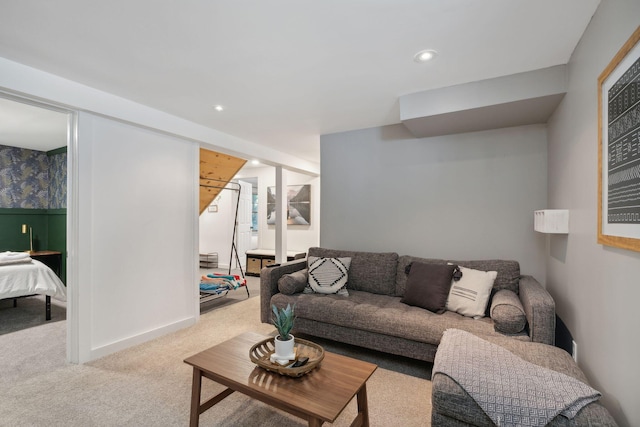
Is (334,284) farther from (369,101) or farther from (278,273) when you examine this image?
(369,101)

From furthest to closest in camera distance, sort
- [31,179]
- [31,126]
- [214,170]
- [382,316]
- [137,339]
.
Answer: [31,179] < [214,170] < [31,126] < [137,339] < [382,316]

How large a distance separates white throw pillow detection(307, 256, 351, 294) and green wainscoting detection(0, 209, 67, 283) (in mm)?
4377

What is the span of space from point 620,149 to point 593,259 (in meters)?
0.66

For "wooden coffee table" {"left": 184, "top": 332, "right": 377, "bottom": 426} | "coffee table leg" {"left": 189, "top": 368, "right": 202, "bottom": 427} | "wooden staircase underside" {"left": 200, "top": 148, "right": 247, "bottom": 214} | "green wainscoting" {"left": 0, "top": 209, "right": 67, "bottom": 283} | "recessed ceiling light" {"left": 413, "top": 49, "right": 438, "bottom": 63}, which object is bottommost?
"coffee table leg" {"left": 189, "top": 368, "right": 202, "bottom": 427}

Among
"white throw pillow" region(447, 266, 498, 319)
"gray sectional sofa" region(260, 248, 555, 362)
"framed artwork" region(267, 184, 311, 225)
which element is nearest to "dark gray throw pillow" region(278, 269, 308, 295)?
"gray sectional sofa" region(260, 248, 555, 362)

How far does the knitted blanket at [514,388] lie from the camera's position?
3.95ft

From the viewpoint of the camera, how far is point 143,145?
3.06 meters

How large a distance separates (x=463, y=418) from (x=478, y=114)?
2.26 m

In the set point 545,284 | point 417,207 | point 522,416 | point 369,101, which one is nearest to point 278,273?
point 417,207

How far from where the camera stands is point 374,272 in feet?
10.4

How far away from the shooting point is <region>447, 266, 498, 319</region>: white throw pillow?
2410 millimetres

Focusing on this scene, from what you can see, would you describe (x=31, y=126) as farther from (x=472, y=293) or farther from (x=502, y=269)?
(x=502, y=269)

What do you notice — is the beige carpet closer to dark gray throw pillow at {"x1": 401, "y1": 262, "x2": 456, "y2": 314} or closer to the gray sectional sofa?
the gray sectional sofa

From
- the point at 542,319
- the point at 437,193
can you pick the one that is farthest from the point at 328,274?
the point at 542,319
